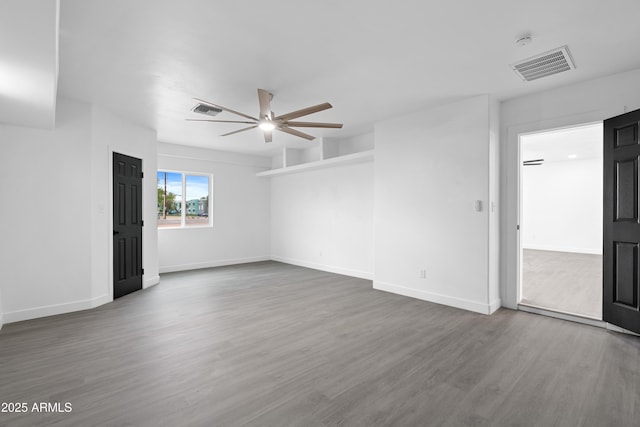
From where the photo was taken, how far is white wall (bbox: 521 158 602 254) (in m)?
8.65

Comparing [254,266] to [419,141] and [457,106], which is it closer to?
[419,141]

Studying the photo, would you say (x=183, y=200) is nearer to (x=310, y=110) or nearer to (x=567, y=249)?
(x=310, y=110)

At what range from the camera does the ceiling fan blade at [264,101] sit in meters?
3.11

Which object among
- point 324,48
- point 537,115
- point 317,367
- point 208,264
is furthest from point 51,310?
point 537,115

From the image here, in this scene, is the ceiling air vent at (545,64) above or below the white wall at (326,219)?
above

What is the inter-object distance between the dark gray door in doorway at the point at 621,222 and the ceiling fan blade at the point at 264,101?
12.0 feet

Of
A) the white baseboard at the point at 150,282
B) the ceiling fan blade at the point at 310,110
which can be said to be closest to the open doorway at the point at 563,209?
the ceiling fan blade at the point at 310,110

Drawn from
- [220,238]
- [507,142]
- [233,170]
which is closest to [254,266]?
[220,238]

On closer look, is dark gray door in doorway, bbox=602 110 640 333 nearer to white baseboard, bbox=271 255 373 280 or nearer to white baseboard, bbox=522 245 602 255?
white baseboard, bbox=271 255 373 280

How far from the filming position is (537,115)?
12.6ft

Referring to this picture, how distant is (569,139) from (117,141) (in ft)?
28.6

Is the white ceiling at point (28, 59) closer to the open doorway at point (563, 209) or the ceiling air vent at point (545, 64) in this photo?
the ceiling air vent at point (545, 64)

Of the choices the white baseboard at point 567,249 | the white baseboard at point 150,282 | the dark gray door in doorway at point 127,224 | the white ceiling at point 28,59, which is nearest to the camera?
the white ceiling at point 28,59

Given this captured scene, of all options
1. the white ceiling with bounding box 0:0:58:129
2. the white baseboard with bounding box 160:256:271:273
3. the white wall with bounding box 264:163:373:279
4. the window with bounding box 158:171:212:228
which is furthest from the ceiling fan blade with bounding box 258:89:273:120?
the white baseboard with bounding box 160:256:271:273
